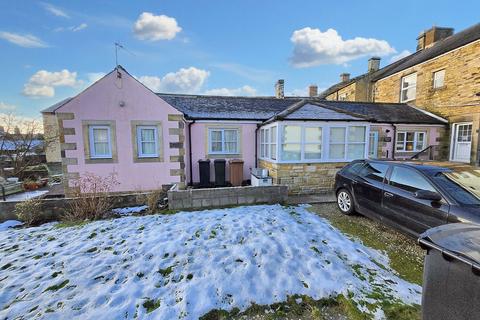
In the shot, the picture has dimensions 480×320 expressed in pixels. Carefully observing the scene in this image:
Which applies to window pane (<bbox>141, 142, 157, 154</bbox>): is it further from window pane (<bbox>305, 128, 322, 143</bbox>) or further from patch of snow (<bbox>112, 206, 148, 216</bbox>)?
window pane (<bbox>305, 128, 322, 143</bbox>)

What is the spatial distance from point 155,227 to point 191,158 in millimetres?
5816

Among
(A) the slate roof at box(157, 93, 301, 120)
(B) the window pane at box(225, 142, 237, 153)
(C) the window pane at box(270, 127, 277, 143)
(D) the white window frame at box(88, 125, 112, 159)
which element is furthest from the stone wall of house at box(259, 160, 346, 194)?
(D) the white window frame at box(88, 125, 112, 159)

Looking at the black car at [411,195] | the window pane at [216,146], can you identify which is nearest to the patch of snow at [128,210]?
the window pane at [216,146]

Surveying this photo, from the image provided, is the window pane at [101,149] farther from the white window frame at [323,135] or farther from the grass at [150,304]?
the grass at [150,304]

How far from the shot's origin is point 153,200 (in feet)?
20.5

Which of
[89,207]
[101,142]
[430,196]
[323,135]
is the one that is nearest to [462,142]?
[323,135]

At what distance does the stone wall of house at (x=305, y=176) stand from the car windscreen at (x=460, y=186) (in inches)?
174

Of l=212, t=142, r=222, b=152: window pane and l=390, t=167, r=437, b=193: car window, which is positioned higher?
l=212, t=142, r=222, b=152: window pane

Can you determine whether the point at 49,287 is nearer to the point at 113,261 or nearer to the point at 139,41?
the point at 113,261

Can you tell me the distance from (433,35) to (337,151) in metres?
17.8

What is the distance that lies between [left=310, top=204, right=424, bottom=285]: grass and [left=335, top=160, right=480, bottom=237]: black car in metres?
0.34

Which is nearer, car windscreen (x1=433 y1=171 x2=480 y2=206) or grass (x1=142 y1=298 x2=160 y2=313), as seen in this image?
grass (x1=142 y1=298 x2=160 y2=313)

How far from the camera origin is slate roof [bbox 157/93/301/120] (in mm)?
10719

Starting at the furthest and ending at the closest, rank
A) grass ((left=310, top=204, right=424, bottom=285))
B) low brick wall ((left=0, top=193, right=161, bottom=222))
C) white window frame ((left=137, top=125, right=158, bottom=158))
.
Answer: white window frame ((left=137, top=125, right=158, bottom=158))
low brick wall ((left=0, top=193, right=161, bottom=222))
grass ((left=310, top=204, right=424, bottom=285))
